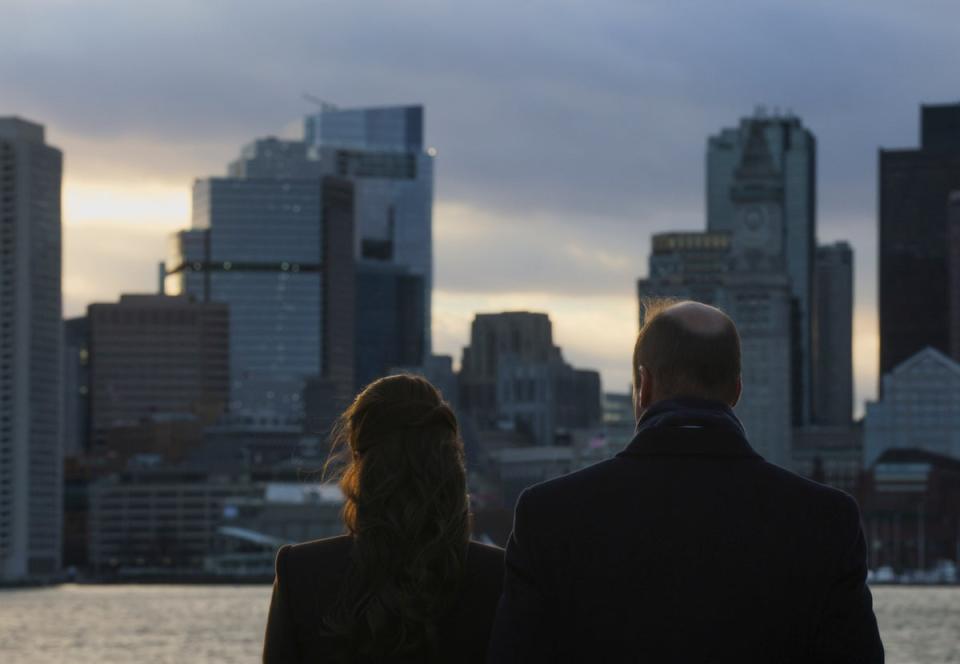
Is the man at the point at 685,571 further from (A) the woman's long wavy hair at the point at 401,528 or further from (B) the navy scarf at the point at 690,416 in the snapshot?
(A) the woman's long wavy hair at the point at 401,528

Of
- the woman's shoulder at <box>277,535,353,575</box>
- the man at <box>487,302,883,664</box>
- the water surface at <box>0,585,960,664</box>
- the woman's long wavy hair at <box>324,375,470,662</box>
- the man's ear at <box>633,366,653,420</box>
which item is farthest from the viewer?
the water surface at <box>0,585,960,664</box>

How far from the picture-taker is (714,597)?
702 centimetres

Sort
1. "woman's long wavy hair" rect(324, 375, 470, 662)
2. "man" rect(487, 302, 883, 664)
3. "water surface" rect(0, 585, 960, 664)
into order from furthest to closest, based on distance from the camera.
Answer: "water surface" rect(0, 585, 960, 664), "woman's long wavy hair" rect(324, 375, 470, 662), "man" rect(487, 302, 883, 664)

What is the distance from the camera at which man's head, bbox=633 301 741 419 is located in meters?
7.29

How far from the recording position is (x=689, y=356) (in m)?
7.30

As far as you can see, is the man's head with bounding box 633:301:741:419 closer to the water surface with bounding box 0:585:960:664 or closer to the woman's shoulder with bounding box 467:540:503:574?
the woman's shoulder with bounding box 467:540:503:574

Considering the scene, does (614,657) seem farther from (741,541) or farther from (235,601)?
(235,601)

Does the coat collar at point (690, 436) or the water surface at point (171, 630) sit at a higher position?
the coat collar at point (690, 436)

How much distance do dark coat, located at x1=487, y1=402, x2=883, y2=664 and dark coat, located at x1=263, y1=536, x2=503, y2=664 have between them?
0.74 m

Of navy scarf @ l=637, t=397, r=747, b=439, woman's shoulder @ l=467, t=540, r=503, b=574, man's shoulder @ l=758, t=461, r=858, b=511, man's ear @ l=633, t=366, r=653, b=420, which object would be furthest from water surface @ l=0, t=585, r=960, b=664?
man's shoulder @ l=758, t=461, r=858, b=511

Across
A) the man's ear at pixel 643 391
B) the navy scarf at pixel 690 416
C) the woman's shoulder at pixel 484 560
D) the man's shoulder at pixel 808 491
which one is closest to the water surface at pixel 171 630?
the woman's shoulder at pixel 484 560

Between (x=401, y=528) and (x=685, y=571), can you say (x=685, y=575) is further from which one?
(x=401, y=528)

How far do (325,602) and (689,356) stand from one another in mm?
1452

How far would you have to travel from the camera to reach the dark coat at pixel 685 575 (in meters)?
7.02
